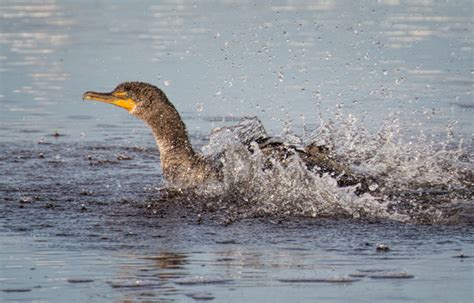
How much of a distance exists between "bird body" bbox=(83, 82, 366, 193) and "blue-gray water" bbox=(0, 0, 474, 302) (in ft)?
1.10

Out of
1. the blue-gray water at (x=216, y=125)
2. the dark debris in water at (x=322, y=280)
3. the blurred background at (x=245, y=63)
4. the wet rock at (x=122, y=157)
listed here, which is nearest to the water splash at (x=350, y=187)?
the blue-gray water at (x=216, y=125)

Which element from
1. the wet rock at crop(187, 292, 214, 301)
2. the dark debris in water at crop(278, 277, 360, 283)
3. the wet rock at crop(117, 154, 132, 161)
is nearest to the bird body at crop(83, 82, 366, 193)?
the wet rock at crop(117, 154, 132, 161)

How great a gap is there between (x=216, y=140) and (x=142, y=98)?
765mm

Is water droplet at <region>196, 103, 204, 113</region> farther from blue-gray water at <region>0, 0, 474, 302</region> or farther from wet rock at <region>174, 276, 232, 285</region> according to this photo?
A: wet rock at <region>174, 276, 232, 285</region>

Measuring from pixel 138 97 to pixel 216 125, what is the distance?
8.26 ft

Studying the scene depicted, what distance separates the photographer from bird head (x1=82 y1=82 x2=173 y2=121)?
437 inches

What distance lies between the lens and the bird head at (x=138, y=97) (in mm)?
11102

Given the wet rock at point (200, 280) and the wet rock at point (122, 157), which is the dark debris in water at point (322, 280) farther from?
the wet rock at point (122, 157)

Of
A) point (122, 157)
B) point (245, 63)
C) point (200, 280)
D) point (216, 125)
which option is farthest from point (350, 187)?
point (245, 63)

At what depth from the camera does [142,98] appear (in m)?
11.1

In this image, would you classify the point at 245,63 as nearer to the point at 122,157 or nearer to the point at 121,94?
the point at 122,157

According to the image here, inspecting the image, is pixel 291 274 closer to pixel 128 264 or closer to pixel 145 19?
pixel 128 264

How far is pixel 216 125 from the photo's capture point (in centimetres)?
1357

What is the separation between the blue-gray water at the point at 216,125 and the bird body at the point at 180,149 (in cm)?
34
